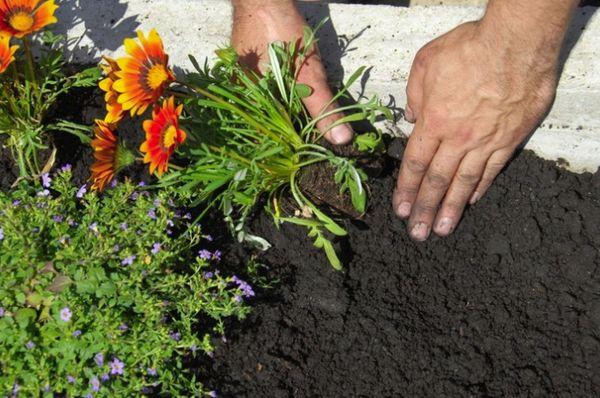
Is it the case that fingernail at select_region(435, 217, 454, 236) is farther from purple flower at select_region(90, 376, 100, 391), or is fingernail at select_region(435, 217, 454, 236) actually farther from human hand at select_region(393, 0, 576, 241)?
purple flower at select_region(90, 376, 100, 391)

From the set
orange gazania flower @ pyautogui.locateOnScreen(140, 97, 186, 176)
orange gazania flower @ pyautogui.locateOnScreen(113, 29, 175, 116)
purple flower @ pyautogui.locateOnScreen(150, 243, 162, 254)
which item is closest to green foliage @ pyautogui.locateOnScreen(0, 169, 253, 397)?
purple flower @ pyautogui.locateOnScreen(150, 243, 162, 254)

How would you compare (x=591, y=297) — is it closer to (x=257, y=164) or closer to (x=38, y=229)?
(x=257, y=164)

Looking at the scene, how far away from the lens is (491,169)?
2217mm

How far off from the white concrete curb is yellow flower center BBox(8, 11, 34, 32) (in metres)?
0.38

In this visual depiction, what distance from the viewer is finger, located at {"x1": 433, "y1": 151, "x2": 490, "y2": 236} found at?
7.11 ft

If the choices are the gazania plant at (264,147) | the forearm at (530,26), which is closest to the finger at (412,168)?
the gazania plant at (264,147)

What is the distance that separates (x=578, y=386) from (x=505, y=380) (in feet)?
0.64

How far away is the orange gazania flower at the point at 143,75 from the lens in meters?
1.91

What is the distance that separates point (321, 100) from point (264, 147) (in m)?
0.24

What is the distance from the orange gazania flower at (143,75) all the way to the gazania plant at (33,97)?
412mm

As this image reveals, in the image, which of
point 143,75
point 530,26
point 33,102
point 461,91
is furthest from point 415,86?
point 33,102

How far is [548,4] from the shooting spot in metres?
1.89

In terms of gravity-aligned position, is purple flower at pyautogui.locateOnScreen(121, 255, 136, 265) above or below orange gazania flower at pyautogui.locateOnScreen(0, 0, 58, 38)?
below

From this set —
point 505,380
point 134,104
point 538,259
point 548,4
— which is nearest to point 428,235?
point 538,259
